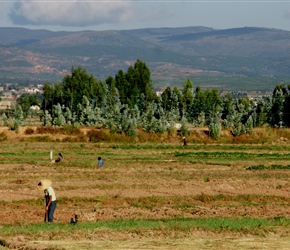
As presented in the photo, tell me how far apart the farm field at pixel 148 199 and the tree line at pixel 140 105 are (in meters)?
25.4

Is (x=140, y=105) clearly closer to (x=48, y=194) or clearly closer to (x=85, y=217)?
(x=85, y=217)

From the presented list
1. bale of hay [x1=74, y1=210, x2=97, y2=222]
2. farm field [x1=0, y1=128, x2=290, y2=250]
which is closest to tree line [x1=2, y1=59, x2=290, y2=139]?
farm field [x1=0, y1=128, x2=290, y2=250]

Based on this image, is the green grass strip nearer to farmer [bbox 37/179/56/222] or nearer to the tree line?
farmer [bbox 37/179/56/222]

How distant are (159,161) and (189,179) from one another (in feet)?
38.6

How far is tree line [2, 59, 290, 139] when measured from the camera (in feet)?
282

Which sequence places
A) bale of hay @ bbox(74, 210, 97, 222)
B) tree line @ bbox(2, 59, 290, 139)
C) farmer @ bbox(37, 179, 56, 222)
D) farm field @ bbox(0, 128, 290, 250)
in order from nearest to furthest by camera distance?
farm field @ bbox(0, 128, 290, 250) < farmer @ bbox(37, 179, 56, 222) < bale of hay @ bbox(74, 210, 97, 222) < tree line @ bbox(2, 59, 290, 139)

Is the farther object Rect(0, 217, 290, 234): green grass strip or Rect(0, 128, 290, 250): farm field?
Rect(0, 217, 290, 234): green grass strip

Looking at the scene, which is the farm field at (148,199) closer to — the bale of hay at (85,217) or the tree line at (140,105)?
the bale of hay at (85,217)

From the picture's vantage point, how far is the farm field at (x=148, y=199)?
20.7m

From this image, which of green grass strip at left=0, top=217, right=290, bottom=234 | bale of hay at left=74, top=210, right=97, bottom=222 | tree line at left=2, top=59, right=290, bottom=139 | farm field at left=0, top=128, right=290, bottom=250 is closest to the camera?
farm field at left=0, top=128, right=290, bottom=250

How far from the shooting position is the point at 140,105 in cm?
10044

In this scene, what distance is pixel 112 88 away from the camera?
10012cm

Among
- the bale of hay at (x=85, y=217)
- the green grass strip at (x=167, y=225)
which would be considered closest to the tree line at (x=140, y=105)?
the bale of hay at (x=85, y=217)

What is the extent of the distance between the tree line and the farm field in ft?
83.2
